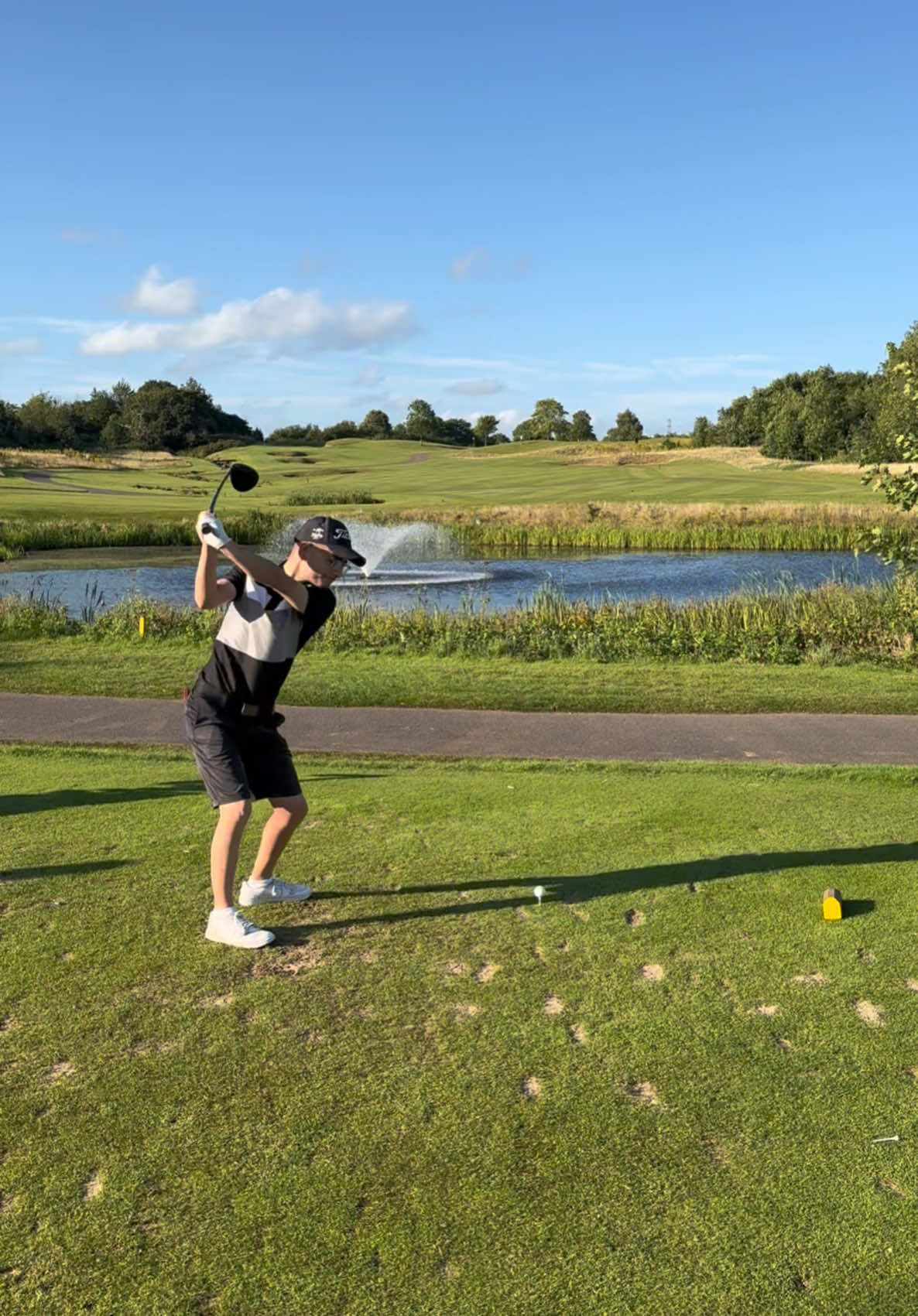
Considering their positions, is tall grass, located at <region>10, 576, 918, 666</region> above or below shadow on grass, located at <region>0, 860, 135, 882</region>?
below

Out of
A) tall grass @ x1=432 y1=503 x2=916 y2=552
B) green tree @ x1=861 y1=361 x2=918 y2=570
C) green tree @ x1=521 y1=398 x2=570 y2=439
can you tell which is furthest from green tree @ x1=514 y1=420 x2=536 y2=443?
green tree @ x1=861 y1=361 x2=918 y2=570

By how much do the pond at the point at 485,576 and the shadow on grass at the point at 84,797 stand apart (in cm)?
1718

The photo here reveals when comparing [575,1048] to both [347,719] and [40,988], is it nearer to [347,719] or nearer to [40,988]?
[40,988]

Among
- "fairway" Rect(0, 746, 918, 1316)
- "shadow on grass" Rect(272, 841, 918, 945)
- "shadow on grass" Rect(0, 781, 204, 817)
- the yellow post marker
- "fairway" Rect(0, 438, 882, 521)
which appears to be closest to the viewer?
"fairway" Rect(0, 746, 918, 1316)

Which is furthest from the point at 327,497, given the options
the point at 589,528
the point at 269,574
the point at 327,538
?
the point at 269,574

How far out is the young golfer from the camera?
18.6 ft

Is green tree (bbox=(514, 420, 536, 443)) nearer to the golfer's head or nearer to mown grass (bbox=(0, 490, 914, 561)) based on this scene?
mown grass (bbox=(0, 490, 914, 561))

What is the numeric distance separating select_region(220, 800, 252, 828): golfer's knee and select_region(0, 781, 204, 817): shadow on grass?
302cm

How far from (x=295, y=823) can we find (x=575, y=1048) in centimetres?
226

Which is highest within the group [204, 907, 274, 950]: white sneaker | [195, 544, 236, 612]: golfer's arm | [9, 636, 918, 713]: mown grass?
[195, 544, 236, 612]: golfer's arm

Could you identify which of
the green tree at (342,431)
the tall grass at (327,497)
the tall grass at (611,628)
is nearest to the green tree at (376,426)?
the green tree at (342,431)

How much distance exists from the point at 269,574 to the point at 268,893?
1.97 meters

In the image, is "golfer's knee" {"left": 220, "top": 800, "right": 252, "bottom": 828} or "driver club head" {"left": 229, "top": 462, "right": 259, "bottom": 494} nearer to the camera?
"golfer's knee" {"left": 220, "top": 800, "right": 252, "bottom": 828}

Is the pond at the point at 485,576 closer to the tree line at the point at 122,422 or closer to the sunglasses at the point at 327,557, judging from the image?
the sunglasses at the point at 327,557
